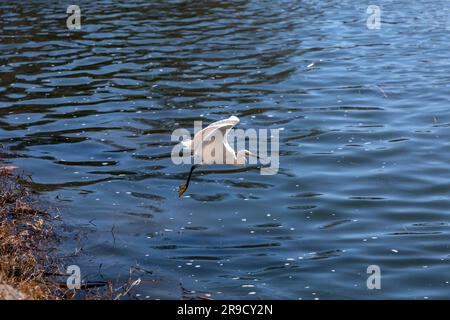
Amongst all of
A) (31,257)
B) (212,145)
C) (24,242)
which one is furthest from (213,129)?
(24,242)

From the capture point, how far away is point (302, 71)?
652 inches

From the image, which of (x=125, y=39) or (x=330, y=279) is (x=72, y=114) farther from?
(x=330, y=279)

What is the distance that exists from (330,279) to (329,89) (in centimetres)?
728

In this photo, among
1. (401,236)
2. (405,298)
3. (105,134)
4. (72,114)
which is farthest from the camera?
(72,114)

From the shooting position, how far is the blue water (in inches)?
352

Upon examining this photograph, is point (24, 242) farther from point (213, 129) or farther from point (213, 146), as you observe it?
point (213, 129)

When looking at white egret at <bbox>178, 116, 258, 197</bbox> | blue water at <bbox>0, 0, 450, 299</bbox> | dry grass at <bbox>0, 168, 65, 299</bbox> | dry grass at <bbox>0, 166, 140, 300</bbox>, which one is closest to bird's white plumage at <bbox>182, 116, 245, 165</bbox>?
white egret at <bbox>178, 116, 258, 197</bbox>

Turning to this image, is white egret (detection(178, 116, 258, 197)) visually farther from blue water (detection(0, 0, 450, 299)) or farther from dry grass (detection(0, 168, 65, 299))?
dry grass (detection(0, 168, 65, 299))

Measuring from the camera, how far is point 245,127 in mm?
13125

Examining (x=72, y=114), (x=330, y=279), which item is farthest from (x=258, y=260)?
(x=72, y=114)

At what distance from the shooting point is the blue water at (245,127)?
352 inches

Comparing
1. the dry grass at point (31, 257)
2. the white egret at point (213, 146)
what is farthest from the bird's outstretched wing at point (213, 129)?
the dry grass at point (31, 257)
